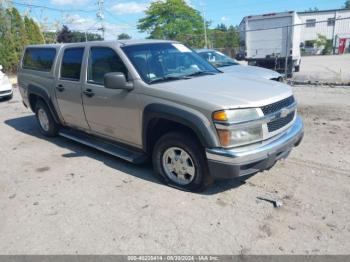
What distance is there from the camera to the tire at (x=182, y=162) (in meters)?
3.71

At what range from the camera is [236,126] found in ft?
10.9

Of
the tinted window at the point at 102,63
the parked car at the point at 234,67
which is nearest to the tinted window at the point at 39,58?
the tinted window at the point at 102,63

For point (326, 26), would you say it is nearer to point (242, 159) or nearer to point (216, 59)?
point (216, 59)

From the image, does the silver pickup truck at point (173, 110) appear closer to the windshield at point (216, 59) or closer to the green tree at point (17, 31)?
the windshield at point (216, 59)

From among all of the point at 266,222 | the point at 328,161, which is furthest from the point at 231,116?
the point at 328,161

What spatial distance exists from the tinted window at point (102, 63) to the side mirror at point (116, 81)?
0.77 ft

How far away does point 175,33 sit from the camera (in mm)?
45375

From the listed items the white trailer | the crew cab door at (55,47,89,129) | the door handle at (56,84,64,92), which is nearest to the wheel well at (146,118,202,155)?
the crew cab door at (55,47,89,129)

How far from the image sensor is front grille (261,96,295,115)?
3.54 m

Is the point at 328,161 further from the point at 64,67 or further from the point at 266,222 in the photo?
the point at 64,67

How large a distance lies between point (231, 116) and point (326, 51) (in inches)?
1769

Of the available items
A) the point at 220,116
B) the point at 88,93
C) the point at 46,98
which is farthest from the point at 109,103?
the point at 46,98

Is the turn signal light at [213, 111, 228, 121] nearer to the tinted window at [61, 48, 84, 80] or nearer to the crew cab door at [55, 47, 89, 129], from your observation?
the crew cab door at [55, 47, 89, 129]

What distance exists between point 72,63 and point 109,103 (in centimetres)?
138
